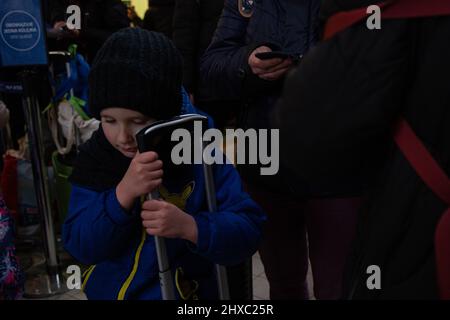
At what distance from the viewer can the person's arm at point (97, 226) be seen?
116 cm

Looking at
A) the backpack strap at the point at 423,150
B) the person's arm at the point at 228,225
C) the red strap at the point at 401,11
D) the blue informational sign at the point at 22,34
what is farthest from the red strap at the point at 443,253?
the blue informational sign at the point at 22,34

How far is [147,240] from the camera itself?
1263 millimetres

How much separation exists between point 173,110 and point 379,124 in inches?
23.5

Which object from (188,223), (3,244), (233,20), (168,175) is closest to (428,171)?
(188,223)

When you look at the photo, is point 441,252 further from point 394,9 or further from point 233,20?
point 233,20

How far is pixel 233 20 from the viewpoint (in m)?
1.60

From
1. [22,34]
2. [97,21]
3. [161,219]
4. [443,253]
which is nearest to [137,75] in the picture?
[161,219]

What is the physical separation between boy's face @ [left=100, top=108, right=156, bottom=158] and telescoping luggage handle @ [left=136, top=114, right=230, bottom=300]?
12cm

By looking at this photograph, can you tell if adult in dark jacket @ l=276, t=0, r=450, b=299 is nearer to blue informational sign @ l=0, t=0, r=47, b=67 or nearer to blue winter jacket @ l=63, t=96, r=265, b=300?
blue winter jacket @ l=63, t=96, r=265, b=300

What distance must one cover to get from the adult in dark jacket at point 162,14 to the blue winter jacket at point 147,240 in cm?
239

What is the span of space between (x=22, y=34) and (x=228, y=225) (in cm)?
170

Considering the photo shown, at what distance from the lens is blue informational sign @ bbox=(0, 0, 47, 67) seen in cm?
236
